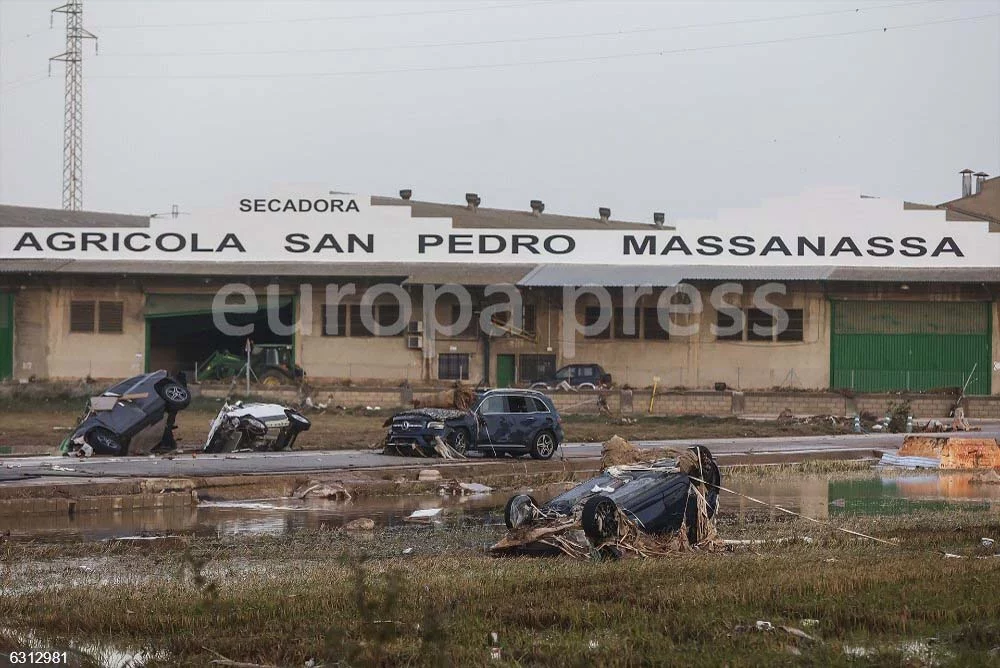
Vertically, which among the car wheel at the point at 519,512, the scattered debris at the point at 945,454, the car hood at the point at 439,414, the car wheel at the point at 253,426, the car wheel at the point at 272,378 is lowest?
the scattered debris at the point at 945,454

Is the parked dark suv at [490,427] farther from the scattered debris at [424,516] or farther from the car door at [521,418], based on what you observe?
the scattered debris at [424,516]

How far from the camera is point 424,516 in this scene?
20422 millimetres

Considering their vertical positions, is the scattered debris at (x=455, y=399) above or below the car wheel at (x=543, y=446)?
above

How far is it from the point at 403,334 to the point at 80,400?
1339 cm

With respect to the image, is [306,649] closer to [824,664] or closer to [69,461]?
[824,664]

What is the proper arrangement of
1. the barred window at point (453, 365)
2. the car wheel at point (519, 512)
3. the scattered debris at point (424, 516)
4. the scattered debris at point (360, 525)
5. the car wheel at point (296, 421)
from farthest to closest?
the barred window at point (453, 365), the car wheel at point (296, 421), the scattered debris at point (424, 516), the scattered debris at point (360, 525), the car wheel at point (519, 512)

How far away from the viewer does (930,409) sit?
50688 millimetres

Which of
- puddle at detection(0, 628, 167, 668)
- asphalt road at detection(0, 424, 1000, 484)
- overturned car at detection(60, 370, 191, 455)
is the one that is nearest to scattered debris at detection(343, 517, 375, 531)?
asphalt road at detection(0, 424, 1000, 484)

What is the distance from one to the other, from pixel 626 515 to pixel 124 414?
631 inches

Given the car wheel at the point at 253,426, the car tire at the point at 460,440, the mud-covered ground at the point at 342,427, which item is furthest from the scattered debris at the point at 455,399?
the car wheel at the point at 253,426

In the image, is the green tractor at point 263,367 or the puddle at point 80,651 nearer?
the puddle at point 80,651

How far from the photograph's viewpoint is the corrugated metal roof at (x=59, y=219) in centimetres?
6197

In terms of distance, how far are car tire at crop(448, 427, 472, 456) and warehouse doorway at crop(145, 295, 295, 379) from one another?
27589 mm

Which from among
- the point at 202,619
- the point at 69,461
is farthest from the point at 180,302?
the point at 202,619
